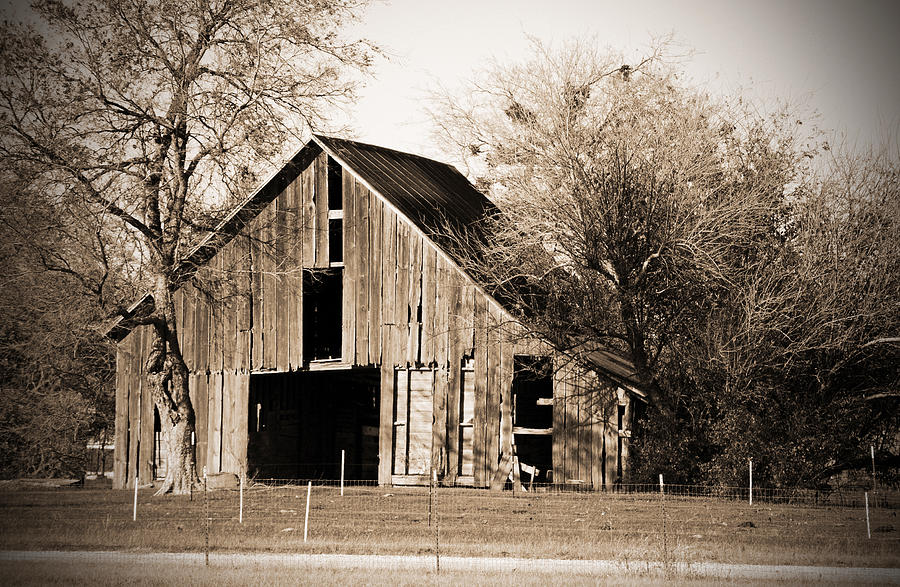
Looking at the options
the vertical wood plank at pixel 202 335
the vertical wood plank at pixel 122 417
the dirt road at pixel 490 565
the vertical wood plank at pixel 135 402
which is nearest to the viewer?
the dirt road at pixel 490 565

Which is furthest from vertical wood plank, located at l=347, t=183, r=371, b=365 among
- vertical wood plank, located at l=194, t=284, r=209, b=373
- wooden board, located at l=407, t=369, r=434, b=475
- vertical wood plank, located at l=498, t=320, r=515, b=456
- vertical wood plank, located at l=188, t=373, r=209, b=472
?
vertical wood plank, located at l=188, t=373, r=209, b=472

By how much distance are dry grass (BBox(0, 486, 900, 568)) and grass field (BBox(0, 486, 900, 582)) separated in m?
0.02

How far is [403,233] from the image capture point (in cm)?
2631

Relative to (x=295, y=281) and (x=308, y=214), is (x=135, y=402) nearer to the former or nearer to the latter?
(x=295, y=281)

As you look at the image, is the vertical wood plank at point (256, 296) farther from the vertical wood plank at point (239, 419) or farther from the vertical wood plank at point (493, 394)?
the vertical wood plank at point (493, 394)

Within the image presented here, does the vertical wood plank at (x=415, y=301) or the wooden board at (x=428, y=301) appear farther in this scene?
the vertical wood plank at (x=415, y=301)

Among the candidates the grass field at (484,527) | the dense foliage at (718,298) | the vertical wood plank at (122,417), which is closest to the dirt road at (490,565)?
the grass field at (484,527)

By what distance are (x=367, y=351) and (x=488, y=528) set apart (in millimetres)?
8914

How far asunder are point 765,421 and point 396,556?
10890 mm

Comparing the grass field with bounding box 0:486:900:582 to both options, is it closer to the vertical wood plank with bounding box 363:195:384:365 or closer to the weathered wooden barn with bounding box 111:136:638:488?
the weathered wooden barn with bounding box 111:136:638:488

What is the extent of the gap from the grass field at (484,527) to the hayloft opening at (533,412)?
8.60 ft

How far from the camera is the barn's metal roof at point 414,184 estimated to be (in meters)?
26.9

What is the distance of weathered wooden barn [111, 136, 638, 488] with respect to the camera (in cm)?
2488

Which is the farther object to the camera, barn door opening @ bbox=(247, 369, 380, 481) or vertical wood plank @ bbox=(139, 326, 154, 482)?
vertical wood plank @ bbox=(139, 326, 154, 482)
